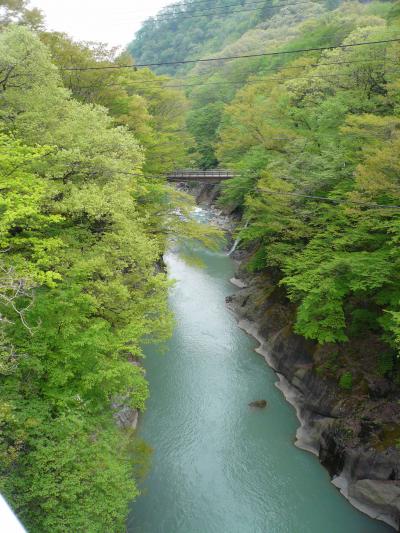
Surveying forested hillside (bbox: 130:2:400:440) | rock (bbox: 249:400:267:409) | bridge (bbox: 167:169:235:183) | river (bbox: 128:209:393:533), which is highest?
forested hillside (bbox: 130:2:400:440)

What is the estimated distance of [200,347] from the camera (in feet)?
56.2

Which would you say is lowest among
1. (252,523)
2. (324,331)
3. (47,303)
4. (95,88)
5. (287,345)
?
(287,345)

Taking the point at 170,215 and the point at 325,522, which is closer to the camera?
the point at 325,522

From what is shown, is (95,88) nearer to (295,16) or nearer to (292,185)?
(292,185)

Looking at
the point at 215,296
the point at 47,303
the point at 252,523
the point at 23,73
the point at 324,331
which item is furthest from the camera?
the point at 215,296

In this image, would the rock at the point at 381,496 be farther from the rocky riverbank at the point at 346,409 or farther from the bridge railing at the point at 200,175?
the bridge railing at the point at 200,175

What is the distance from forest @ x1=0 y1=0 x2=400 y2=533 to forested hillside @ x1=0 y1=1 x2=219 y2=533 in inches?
1.4

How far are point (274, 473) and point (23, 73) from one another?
12573mm

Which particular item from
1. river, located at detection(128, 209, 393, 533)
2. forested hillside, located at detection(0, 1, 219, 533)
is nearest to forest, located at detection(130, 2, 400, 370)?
river, located at detection(128, 209, 393, 533)

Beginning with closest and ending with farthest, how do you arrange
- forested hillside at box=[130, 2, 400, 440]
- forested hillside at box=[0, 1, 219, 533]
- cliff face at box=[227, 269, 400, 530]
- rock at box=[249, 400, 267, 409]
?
forested hillside at box=[0, 1, 219, 533]
cliff face at box=[227, 269, 400, 530]
forested hillside at box=[130, 2, 400, 440]
rock at box=[249, 400, 267, 409]

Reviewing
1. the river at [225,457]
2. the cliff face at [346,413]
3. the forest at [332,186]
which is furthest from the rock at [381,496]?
the forest at [332,186]

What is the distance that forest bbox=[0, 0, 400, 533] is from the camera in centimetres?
676

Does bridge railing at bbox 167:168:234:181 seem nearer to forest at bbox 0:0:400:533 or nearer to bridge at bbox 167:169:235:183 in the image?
bridge at bbox 167:169:235:183

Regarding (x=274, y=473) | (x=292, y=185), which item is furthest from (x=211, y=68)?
(x=274, y=473)
